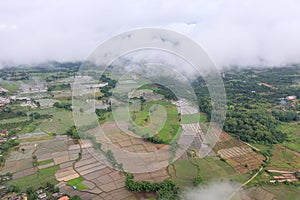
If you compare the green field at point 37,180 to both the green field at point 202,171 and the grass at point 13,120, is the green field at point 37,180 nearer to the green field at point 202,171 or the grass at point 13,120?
the green field at point 202,171

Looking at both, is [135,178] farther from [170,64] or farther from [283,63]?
[283,63]

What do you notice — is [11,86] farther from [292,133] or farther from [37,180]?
[292,133]

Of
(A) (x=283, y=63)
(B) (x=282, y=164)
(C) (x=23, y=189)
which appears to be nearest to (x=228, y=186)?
(B) (x=282, y=164)

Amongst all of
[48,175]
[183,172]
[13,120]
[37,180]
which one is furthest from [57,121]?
[183,172]

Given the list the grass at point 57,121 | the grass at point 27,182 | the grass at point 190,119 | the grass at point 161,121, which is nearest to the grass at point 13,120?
the grass at point 57,121

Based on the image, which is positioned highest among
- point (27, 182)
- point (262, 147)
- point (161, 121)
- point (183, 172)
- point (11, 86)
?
point (11, 86)

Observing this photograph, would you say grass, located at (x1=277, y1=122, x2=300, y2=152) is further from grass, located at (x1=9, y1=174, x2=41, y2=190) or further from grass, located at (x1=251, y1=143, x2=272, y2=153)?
grass, located at (x1=9, y1=174, x2=41, y2=190)

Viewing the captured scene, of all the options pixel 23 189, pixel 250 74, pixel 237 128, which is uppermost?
pixel 250 74
